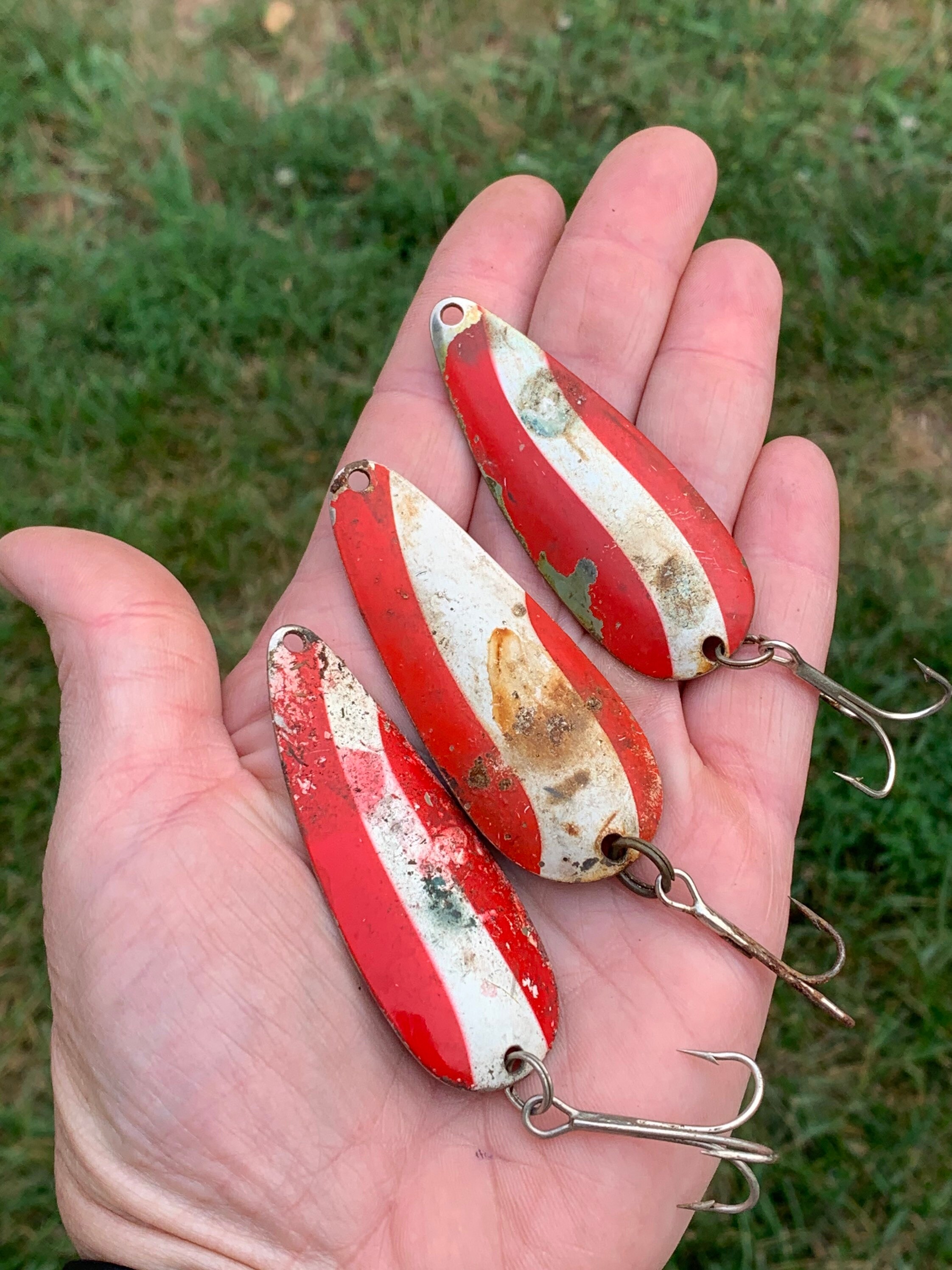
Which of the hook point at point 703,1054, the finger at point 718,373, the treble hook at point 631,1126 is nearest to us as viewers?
the treble hook at point 631,1126

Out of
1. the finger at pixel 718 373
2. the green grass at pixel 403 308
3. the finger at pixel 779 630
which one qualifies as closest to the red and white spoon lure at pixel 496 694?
the finger at pixel 779 630

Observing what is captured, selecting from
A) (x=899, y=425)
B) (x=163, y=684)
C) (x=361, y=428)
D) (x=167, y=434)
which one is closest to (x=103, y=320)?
(x=167, y=434)

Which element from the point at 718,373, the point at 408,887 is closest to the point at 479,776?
the point at 408,887

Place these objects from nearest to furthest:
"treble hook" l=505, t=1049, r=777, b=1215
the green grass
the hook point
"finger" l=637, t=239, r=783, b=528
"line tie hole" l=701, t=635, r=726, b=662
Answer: "treble hook" l=505, t=1049, r=777, b=1215
the hook point
"line tie hole" l=701, t=635, r=726, b=662
"finger" l=637, t=239, r=783, b=528
the green grass

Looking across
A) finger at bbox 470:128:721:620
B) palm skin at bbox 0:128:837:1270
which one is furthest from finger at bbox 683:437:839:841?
finger at bbox 470:128:721:620

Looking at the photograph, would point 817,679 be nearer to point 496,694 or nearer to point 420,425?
point 496,694

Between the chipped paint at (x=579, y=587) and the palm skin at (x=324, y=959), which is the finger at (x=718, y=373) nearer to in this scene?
the palm skin at (x=324, y=959)

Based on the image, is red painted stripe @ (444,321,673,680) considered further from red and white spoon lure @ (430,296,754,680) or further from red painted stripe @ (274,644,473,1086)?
red painted stripe @ (274,644,473,1086)
